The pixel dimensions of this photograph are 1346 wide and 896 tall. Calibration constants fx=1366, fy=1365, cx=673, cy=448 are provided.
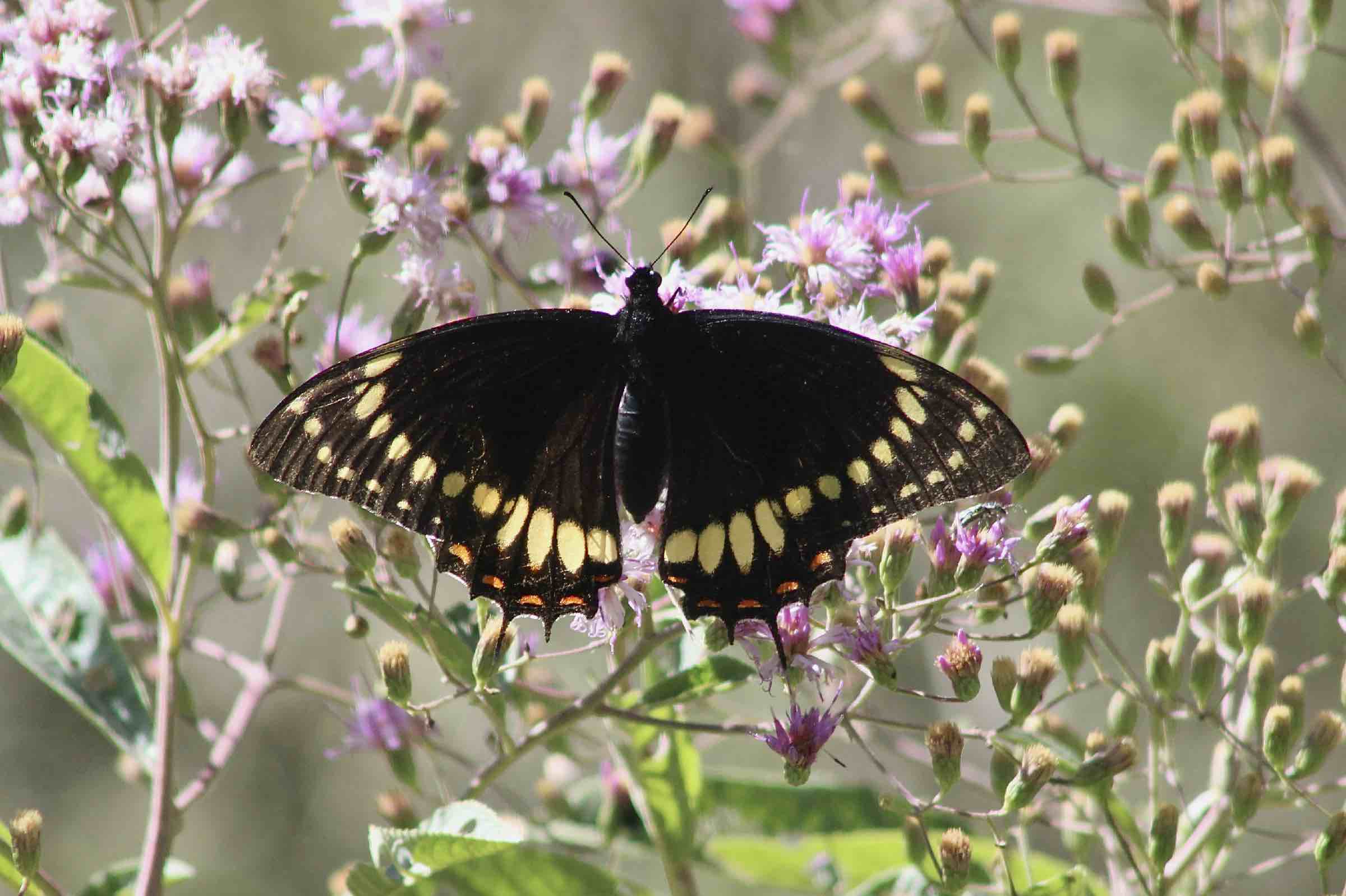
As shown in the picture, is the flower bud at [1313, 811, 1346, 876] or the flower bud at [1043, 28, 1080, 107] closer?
the flower bud at [1313, 811, 1346, 876]

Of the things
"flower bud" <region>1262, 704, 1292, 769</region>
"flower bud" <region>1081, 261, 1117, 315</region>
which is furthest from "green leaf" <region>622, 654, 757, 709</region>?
"flower bud" <region>1081, 261, 1117, 315</region>

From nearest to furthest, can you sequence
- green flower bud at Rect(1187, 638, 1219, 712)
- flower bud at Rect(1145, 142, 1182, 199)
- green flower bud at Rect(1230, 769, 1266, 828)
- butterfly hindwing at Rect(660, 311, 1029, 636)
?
1. butterfly hindwing at Rect(660, 311, 1029, 636)
2. green flower bud at Rect(1230, 769, 1266, 828)
3. green flower bud at Rect(1187, 638, 1219, 712)
4. flower bud at Rect(1145, 142, 1182, 199)

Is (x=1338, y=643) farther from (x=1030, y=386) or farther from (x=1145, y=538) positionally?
(x=1030, y=386)

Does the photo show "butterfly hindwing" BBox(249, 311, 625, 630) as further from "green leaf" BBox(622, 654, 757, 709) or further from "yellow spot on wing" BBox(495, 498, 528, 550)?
"green leaf" BBox(622, 654, 757, 709)

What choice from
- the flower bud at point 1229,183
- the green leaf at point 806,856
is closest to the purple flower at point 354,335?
the green leaf at point 806,856

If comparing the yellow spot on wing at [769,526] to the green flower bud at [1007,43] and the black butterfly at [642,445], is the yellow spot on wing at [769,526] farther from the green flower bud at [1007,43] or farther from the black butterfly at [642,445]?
the green flower bud at [1007,43]

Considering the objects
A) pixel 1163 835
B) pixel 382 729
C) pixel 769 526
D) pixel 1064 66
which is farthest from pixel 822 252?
pixel 382 729

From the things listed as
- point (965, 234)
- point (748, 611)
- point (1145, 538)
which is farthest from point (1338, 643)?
point (748, 611)
